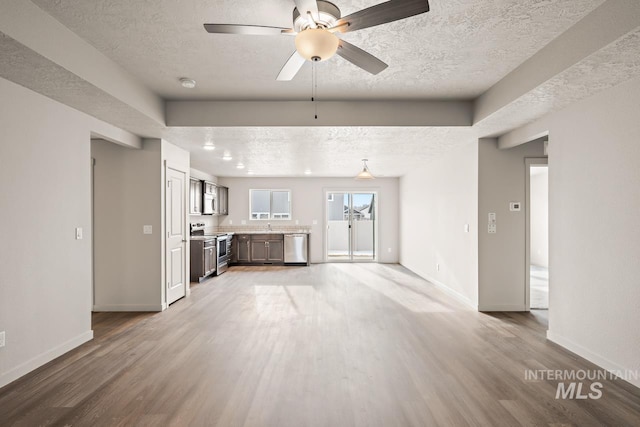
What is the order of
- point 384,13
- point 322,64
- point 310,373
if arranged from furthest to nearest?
point 322,64 → point 310,373 → point 384,13

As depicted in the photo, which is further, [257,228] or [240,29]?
[257,228]

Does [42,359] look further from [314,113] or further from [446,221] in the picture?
[446,221]

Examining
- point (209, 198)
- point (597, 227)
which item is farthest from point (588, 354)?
point (209, 198)

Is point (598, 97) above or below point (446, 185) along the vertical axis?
above

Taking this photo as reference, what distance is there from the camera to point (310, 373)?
270cm

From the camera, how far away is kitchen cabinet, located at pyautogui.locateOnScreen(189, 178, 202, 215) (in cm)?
677

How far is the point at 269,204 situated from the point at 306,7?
7.62 m

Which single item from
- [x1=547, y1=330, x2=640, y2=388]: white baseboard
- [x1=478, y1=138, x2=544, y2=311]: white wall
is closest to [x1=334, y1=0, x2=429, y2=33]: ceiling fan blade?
[x1=547, y1=330, x2=640, y2=388]: white baseboard

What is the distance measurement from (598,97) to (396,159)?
11.4 ft

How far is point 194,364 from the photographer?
288cm

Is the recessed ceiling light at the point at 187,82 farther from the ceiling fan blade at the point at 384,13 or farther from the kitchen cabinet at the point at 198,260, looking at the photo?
the kitchen cabinet at the point at 198,260

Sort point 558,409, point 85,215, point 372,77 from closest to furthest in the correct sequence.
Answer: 1. point 558,409
2. point 372,77
3. point 85,215

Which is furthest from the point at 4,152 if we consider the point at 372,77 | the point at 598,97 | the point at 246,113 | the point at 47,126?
the point at 598,97

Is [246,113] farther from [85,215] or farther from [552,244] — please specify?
[552,244]
